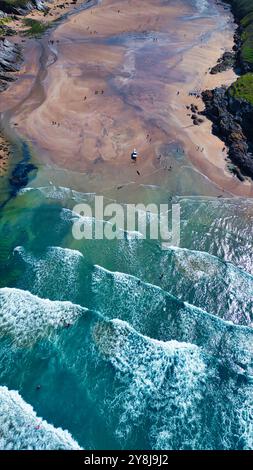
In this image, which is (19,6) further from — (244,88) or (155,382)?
(155,382)

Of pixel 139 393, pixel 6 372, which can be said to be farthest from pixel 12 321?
pixel 139 393

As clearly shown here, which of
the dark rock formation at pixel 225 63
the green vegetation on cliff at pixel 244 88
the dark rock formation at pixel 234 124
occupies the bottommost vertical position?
the dark rock formation at pixel 234 124

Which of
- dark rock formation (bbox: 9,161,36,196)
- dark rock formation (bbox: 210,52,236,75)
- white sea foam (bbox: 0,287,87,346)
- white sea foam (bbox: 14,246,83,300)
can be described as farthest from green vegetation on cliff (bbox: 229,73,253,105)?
white sea foam (bbox: 0,287,87,346)

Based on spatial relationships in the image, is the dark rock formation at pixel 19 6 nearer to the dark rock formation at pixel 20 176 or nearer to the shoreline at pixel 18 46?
the shoreline at pixel 18 46

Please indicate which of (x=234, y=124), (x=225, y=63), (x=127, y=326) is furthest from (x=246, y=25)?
(x=127, y=326)

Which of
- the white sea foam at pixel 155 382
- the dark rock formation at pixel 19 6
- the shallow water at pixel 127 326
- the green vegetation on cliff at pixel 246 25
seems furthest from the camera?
the dark rock formation at pixel 19 6

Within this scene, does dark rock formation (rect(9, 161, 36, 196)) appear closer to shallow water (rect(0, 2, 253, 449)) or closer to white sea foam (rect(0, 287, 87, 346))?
shallow water (rect(0, 2, 253, 449))

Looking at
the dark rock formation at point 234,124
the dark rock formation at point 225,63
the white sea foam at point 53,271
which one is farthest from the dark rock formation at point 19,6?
the white sea foam at point 53,271
